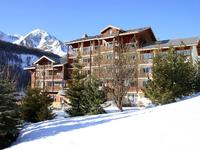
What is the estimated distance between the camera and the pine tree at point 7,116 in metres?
16.6

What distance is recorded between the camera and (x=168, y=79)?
25.8 m

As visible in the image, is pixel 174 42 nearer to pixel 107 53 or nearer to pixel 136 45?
pixel 136 45

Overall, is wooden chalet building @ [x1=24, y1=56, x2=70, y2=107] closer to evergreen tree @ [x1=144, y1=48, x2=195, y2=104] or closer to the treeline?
the treeline

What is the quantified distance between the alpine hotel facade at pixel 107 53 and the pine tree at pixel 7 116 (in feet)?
94.2

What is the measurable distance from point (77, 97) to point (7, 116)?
13116mm

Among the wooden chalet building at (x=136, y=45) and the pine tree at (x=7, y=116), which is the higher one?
the wooden chalet building at (x=136, y=45)

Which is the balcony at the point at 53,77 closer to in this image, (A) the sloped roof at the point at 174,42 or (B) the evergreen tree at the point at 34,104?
(A) the sloped roof at the point at 174,42

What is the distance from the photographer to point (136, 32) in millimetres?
56938

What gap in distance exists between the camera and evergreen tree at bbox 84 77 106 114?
26.7m

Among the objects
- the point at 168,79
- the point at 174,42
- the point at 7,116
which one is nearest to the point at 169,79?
the point at 168,79

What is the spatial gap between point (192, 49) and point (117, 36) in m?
12.9

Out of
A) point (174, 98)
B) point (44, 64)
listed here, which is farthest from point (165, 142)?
point (44, 64)

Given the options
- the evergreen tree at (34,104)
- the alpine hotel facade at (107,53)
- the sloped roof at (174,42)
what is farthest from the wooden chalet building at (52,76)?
the evergreen tree at (34,104)

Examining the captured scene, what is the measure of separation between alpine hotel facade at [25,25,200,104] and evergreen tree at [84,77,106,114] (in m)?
18.0
